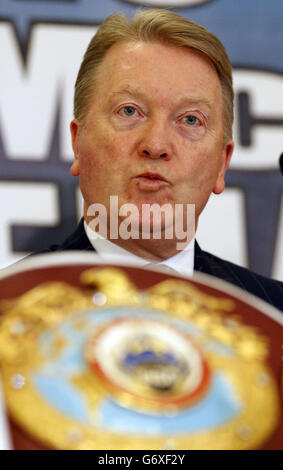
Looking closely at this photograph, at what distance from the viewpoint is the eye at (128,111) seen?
1310mm

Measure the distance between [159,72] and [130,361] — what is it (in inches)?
31.2

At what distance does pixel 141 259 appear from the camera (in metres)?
1.34

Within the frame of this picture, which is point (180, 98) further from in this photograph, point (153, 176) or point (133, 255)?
point (133, 255)

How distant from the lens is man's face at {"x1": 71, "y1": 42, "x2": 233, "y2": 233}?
4.09ft

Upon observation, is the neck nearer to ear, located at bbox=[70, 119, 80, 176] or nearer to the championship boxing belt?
ear, located at bbox=[70, 119, 80, 176]

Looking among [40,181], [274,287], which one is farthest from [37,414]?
[40,181]

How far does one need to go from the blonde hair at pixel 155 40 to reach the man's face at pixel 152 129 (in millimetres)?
18

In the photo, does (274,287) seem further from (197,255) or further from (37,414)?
(37,414)

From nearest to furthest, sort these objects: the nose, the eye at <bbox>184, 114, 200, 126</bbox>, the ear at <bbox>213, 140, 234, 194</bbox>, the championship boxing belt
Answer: the championship boxing belt
the nose
the eye at <bbox>184, 114, 200, 126</bbox>
the ear at <bbox>213, 140, 234, 194</bbox>

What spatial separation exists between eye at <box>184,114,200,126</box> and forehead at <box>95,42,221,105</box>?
0.13 feet

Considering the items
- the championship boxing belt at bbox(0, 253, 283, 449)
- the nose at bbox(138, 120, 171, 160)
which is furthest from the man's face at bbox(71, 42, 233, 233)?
the championship boxing belt at bbox(0, 253, 283, 449)

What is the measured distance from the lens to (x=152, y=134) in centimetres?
124

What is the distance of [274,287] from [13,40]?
900mm

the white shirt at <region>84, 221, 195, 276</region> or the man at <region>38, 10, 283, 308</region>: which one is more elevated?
the man at <region>38, 10, 283, 308</region>
